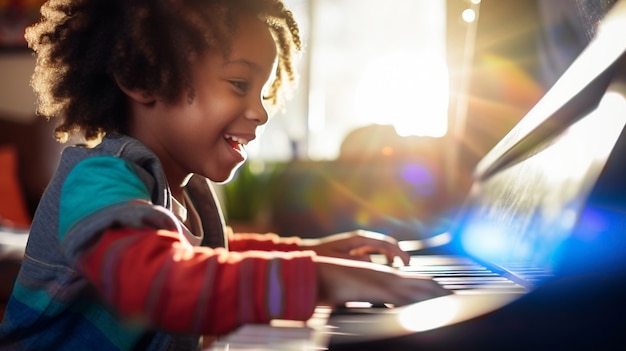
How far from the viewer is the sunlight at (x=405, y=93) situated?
13.9 feet

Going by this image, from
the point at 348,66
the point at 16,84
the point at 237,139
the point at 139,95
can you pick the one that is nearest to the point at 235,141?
the point at 237,139

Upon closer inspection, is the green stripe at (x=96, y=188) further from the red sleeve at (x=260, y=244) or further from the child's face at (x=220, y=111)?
the red sleeve at (x=260, y=244)

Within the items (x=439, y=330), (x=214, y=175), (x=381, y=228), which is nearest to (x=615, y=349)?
(x=439, y=330)

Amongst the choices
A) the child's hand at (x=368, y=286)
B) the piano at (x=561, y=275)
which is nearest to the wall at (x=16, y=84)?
the piano at (x=561, y=275)

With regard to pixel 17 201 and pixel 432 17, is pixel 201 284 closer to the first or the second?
pixel 17 201

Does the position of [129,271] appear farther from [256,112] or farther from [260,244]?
[260,244]

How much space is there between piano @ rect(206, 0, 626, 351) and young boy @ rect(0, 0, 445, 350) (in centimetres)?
6

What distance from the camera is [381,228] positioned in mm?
3205

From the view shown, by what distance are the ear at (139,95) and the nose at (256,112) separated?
0.14m

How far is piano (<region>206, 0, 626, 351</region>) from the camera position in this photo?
0.39 m

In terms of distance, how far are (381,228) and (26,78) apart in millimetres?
2925

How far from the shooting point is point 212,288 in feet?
1.72

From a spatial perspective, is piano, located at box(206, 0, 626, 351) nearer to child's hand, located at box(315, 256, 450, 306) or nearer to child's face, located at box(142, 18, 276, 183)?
child's hand, located at box(315, 256, 450, 306)

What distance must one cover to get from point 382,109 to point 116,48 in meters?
3.78
